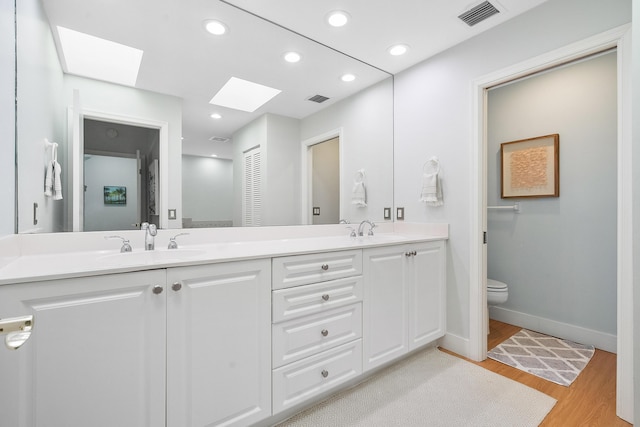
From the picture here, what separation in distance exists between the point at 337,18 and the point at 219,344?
6.68 ft

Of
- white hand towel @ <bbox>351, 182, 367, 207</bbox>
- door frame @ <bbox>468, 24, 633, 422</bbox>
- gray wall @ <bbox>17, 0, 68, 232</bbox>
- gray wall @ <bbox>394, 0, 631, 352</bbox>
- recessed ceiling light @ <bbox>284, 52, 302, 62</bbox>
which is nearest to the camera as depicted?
gray wall @ <bbox>17, 0, 68, 232</bbox>

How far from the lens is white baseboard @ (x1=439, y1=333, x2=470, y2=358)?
2150mm

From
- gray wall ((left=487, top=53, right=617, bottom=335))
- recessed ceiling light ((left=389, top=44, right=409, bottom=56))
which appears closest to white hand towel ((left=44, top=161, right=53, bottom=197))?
recessed ceiling light ((left=389, top=44, right=409, bottom=56))

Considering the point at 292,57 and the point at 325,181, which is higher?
the point at 292,57

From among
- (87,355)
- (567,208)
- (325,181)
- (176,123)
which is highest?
(176,123)

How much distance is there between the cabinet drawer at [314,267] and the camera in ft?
4.52

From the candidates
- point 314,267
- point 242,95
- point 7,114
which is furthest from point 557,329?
point 7,114

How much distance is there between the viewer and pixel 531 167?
263 centimetres

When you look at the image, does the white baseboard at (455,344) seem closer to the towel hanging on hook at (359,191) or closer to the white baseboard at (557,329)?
the white baseboard at (557,329)

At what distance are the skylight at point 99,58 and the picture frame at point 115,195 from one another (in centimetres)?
55

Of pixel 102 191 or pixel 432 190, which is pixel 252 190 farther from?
pixel 432 190

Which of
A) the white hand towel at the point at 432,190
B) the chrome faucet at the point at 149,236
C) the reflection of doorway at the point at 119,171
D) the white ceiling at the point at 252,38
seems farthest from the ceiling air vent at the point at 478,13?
the chrome faucet at the point at 149,236

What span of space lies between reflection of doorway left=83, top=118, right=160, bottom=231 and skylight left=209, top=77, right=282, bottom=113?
0.48m

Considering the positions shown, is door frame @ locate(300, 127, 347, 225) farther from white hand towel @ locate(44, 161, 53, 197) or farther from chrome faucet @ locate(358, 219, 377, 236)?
white hand towel @ locate(44, 161, 53, 197)
